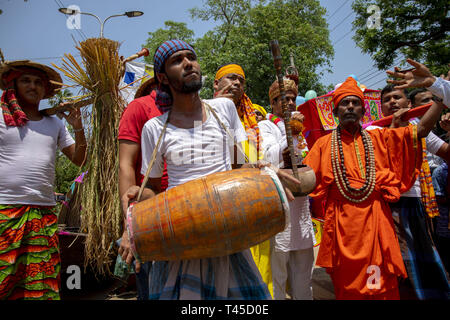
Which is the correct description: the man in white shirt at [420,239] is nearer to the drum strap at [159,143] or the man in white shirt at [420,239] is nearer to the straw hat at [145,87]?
the drum strap at [159,143]

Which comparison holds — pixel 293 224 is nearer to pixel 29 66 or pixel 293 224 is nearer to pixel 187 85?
pixel 187 85

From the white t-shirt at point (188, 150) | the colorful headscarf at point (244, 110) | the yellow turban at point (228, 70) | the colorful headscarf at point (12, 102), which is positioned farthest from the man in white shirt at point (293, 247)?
the colorful headscarf at point (12, 102)

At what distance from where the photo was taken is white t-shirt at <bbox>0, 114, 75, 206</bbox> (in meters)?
2.68

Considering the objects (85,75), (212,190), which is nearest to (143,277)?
(212,190)

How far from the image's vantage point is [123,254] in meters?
1.53

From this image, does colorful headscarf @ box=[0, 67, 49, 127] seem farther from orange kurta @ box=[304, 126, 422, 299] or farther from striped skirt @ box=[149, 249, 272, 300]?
orange kurta @ box=[304, 126, 422, 299]

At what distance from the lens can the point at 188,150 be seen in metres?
1.76

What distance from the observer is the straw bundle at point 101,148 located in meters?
2.73

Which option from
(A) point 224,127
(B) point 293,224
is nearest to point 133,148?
(A) point 224,127

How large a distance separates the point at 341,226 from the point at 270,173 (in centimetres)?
171

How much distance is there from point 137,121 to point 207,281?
1.17m

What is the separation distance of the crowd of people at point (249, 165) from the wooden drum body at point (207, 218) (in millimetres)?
321

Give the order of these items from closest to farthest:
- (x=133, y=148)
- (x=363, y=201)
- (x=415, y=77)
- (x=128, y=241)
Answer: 1. (x=128, y=241)
2. (x=133, y=148)
3. (x=415, y=77)
4. (x=363, y=201)

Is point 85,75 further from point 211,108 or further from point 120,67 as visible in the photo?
point 211,108
